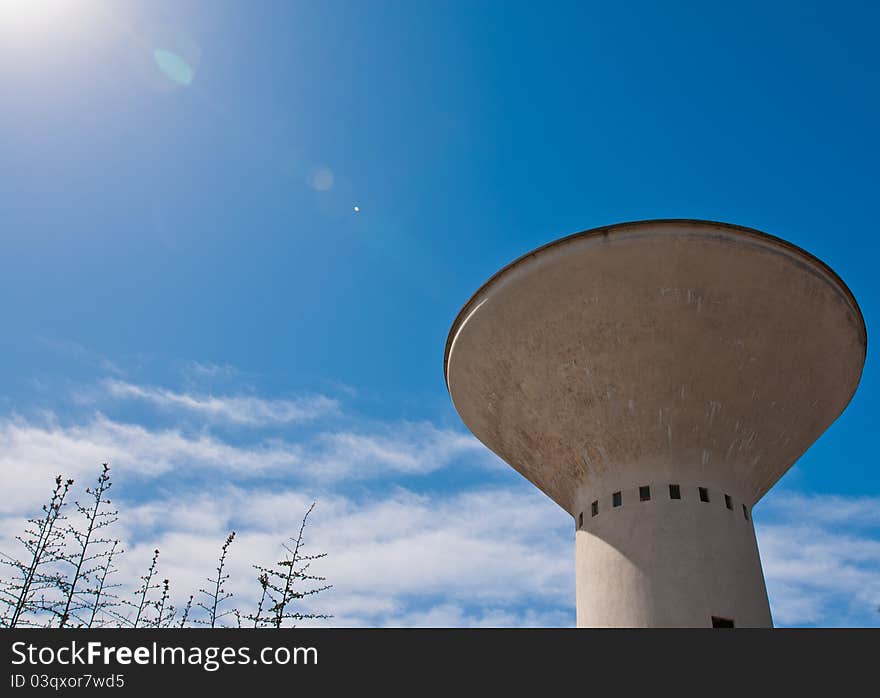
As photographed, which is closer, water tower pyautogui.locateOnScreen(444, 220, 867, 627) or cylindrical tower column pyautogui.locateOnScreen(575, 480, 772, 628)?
cylindrical tower column pyautogui.locateOnScreen(575, 480, 772, 628)

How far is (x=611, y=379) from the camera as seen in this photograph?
11227 millimetres

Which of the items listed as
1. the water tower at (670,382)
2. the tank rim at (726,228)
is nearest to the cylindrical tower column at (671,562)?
the water tower at (670,382)

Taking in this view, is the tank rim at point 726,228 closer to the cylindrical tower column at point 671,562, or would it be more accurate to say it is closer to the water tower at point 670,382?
the water tower at point 670,382

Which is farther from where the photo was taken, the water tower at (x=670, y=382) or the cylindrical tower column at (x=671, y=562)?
the water tower at (x=670, y=382)

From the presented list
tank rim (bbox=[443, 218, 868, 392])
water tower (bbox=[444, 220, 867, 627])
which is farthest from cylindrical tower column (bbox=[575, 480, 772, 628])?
tank rim (bbox=[443, 218, 868, 392])

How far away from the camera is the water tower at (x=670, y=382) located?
34.4 feet

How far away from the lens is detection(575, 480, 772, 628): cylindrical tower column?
10234 millimetres

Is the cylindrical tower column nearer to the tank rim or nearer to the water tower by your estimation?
the water tower

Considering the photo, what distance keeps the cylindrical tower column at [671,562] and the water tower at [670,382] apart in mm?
23

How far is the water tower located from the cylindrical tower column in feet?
0.08

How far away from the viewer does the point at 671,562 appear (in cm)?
1046

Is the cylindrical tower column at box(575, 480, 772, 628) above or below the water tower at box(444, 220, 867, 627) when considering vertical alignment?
below

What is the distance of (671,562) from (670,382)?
2.81m
